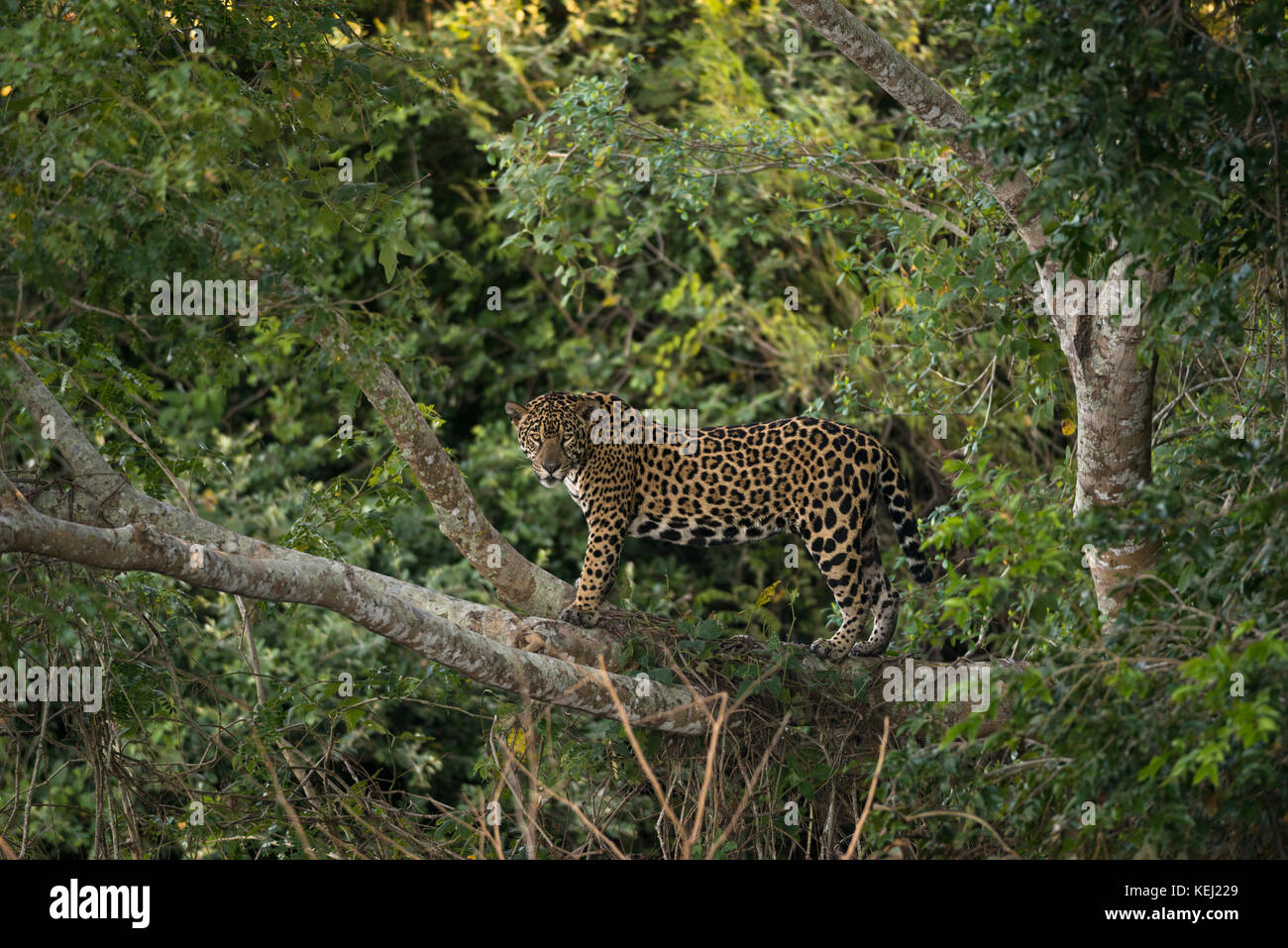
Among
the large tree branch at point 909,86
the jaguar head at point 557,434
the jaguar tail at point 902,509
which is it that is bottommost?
the jaguar tail at point 902,509

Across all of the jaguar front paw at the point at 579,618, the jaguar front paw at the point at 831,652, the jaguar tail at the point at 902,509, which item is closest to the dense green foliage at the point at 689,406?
the jaguar front paw at the point at 831,652

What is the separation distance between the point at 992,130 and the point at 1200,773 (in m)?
2.07

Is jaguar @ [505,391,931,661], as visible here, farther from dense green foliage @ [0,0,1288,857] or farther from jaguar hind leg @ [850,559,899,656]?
dense green foliage @ [0,0,1288,857]

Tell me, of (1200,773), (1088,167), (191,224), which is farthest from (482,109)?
(1200,773)

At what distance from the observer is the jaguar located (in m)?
6.90

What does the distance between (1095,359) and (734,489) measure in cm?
182

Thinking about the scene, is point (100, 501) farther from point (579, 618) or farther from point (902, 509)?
point (902, 509)

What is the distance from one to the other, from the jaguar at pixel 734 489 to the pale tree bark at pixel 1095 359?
1.17 m

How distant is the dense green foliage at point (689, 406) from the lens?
4594mm

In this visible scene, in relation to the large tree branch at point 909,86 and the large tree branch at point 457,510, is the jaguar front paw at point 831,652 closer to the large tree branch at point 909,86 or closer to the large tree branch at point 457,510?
the large tree branch at point 457,510

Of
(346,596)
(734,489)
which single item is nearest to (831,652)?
(734,489)

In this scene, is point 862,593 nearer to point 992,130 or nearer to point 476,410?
point 992,130

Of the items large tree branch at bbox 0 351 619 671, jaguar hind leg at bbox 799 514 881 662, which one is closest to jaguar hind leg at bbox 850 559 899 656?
jaguar hind leg at bbox 799 514 881 662

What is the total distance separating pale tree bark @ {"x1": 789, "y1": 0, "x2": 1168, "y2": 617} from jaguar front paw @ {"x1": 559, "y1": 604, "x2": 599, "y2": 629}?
7.53 ft
